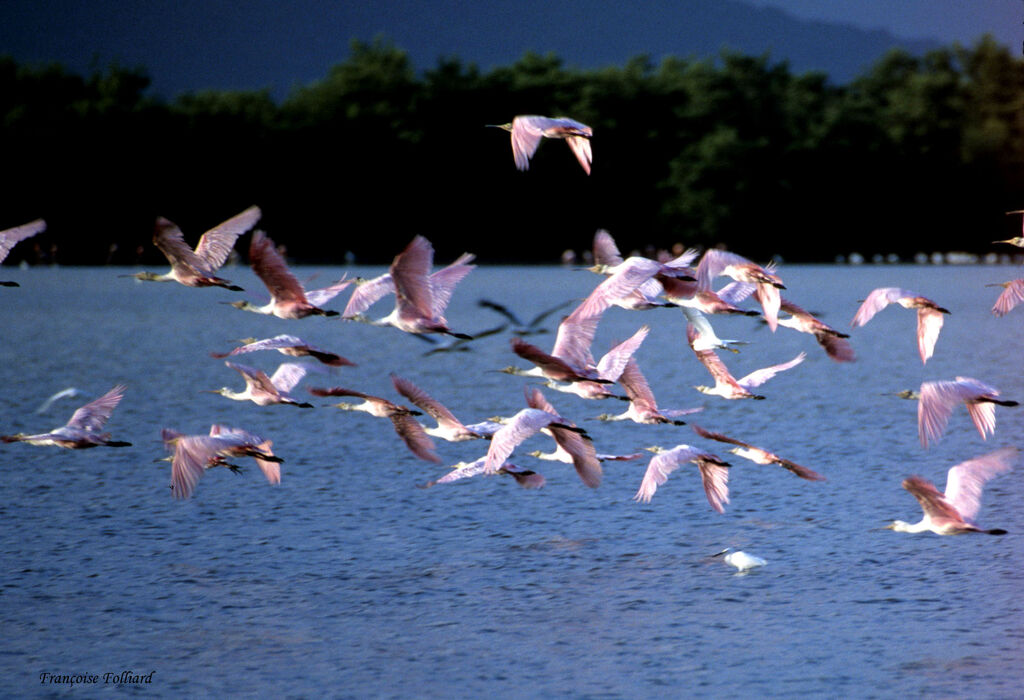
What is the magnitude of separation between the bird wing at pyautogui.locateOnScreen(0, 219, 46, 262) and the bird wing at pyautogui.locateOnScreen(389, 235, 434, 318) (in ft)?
8.92

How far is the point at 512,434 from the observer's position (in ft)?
34.1

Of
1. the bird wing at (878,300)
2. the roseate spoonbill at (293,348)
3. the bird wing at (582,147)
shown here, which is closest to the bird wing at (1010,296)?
the bird wing at (878,300)

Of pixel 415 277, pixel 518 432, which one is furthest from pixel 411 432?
pixel 518 432

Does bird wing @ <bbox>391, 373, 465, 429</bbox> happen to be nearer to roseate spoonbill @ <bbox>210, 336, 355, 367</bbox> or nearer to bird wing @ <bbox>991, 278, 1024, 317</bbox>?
roseate spoonbill @ <bbox>210, 336, 355, 367</bbox>

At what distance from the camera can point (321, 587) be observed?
11672mm

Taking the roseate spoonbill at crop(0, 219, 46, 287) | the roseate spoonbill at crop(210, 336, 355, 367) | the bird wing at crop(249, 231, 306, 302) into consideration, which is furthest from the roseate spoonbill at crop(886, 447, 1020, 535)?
the roseate spoonbill at crop(0, 219, 46, 287)

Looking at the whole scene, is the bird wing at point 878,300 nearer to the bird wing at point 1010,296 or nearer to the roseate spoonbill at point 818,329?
the roseate spoonbill at point 818,329

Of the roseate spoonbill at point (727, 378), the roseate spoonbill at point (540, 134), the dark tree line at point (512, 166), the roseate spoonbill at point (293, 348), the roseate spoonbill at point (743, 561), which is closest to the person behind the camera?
the roseate spoonbill at point (540, 134)

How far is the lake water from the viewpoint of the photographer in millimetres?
9812

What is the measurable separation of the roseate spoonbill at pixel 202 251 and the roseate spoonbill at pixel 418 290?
1203 mm

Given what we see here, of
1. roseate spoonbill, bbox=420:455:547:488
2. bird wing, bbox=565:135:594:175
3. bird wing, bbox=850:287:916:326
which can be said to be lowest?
roseate spoonbill, bbox=420:455:547:488

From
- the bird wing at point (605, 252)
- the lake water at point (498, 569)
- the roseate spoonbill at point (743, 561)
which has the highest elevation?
the bird wing at point (605, 252)

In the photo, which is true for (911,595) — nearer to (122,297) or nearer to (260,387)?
(260,387)

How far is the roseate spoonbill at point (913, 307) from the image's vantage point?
10867mm
